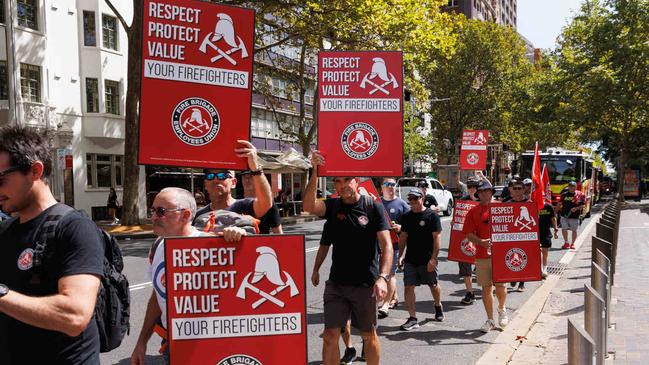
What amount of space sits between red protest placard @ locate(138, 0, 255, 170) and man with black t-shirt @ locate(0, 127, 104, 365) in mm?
1147

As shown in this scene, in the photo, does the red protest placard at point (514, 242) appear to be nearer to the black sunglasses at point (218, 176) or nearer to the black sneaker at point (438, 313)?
the black sneaker at point (438, 313)

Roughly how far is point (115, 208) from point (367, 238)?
74.6ft

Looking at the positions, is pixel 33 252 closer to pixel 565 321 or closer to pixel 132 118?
pixel 565 321

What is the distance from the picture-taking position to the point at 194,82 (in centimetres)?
363

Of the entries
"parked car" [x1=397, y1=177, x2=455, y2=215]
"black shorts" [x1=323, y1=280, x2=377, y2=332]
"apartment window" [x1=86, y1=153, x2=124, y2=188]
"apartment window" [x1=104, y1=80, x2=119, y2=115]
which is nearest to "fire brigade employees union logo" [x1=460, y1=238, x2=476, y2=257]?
"black shorts" [x1=323, y1=280, x2=377, y2=332]

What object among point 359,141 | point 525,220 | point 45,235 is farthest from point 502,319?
point 45,235

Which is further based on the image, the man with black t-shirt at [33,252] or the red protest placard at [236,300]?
the red protest placard at [236,300]

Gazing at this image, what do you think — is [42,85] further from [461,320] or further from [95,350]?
[95,350]

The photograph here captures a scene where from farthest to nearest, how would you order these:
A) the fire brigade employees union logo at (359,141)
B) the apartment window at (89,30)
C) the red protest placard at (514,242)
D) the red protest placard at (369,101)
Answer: the apartment window at (89,30) < the red protest placard at (514,242) < the red protest placard at (369,101) < the fire brigade employees union logo at (359,141)

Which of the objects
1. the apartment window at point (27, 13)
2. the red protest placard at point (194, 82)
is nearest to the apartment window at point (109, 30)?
the apartment window at point (27, 13)

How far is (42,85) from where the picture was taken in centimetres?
2419

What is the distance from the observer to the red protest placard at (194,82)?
3561mm

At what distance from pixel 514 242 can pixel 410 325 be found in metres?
1.66

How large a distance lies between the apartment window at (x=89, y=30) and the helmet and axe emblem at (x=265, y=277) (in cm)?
2614
